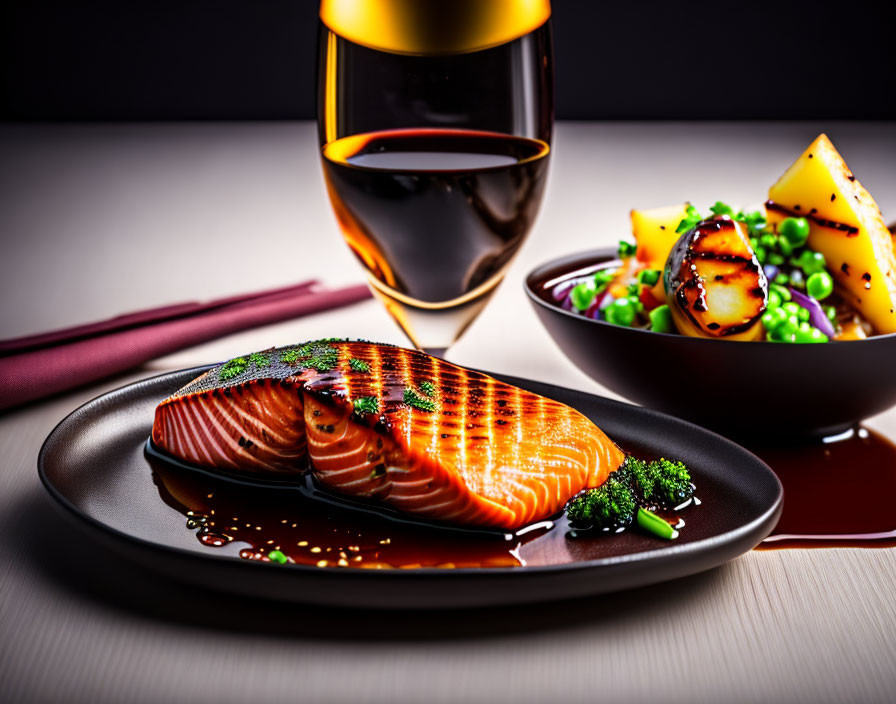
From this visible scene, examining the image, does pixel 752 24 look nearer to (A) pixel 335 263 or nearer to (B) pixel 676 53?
(B) pixel 676 53

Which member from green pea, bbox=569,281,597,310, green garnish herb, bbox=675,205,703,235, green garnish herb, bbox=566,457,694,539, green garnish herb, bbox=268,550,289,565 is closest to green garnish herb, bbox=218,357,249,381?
green garnish herb, bbox=268,550,289,565

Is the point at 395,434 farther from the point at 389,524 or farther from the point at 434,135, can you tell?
the point at 434,135

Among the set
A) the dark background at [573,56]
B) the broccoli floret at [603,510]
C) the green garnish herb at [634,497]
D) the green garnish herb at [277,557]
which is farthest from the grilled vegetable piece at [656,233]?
Answer: the dark background at [573,56]

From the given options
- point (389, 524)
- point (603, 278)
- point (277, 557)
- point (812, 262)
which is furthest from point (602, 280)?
point (277, 557)

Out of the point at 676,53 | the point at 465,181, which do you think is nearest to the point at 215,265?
the point at 465,181

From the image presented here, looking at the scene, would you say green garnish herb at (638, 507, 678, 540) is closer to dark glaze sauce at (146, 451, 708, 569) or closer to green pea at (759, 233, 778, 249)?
dark glaze sauce at (146, 451, 708, 569)

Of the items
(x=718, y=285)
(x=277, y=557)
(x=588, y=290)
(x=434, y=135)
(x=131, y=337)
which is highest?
(x=434, y=135)
